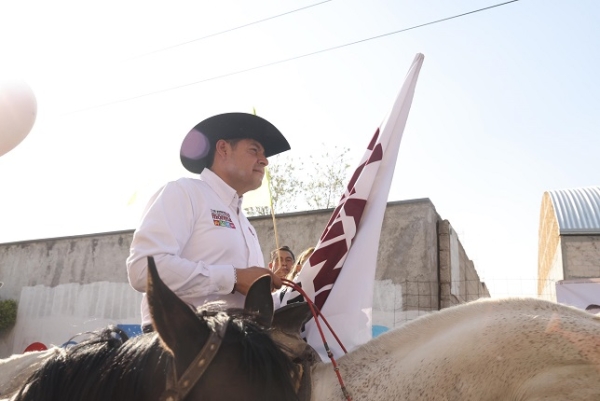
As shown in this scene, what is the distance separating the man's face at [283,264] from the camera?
6028mm

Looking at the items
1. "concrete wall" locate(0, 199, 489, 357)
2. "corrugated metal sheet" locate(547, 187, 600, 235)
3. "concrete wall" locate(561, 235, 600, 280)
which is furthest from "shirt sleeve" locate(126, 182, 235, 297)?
"corrugated metal sheet" locate(547, 187, 600, 235)

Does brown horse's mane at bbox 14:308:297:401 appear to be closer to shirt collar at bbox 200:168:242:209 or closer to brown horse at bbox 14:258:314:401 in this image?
brown horse at bbox 14:258:314:401

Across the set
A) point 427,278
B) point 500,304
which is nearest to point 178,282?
point 500,304

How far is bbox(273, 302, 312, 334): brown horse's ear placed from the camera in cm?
180

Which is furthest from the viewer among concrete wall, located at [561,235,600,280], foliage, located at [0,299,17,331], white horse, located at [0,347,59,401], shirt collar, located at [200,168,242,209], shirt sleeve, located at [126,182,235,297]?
foliage, located at [0,299,17,331]

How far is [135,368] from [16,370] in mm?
1132

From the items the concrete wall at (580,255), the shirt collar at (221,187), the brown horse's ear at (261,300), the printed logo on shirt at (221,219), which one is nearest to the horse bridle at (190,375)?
the brown horse's ear at (261,300)

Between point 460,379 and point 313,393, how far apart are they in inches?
17.4

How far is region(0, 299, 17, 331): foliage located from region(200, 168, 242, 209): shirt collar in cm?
1526

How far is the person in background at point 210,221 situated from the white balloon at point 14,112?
2.50 m

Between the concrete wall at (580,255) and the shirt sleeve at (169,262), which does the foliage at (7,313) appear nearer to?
the shirt sleeve at (169,262)

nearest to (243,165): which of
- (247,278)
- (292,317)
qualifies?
(247,278)

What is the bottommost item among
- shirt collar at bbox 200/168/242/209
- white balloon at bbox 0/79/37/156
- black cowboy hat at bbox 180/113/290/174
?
shirt collar at bbox 200/168/242/209

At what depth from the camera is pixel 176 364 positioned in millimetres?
1163
